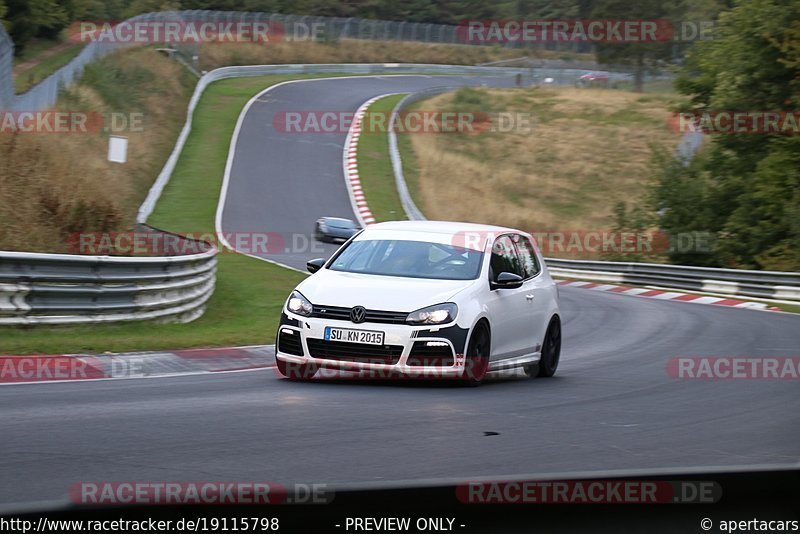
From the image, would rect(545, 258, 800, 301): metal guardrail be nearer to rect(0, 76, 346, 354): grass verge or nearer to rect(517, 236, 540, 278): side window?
rect(0, 76, 346, 354): grass verge

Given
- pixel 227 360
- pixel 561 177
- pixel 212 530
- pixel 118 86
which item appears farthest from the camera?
pixel 561 177

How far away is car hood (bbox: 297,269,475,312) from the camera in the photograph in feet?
31.7

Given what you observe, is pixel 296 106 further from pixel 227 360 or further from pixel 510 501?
pixel 510 501

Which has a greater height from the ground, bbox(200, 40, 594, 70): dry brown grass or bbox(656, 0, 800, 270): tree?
bbox(200, 40, 594, 70): dry brown grass

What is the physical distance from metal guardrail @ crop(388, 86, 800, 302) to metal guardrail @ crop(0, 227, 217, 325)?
1712 cm

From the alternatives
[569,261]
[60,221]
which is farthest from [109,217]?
[569,261]

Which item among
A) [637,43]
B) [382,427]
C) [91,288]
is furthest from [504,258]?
[637,43]

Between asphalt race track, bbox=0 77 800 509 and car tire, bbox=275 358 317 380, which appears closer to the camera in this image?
asphalt race track, bbox=0 77 800 509

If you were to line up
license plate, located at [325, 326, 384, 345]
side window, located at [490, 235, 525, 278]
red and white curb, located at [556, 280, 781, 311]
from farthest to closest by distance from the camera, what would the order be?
red and white curb, located at [556, 280, 781, 311] < side window, located at [490, 235, 525, 278] < license plate, located at [325, 326, 384, 345]

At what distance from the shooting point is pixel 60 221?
1666 cm

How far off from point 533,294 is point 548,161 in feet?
160

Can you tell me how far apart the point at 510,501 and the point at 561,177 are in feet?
178

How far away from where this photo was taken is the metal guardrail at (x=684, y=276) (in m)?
28.0

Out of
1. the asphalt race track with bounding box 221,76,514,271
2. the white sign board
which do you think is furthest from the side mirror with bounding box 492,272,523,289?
the asphalt race track with bounding box 221,76,514,271
